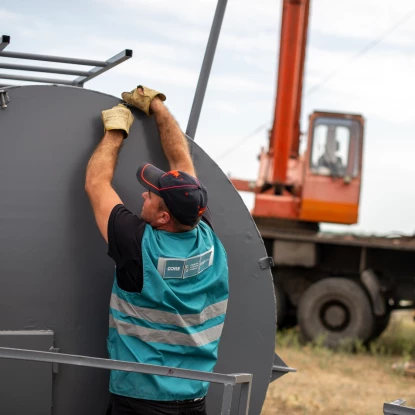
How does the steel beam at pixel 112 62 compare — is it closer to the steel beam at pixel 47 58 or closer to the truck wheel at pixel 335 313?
the steel beam at pixel 47 58

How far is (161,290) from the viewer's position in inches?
125

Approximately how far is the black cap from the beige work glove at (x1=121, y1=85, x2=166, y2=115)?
0.46 metres

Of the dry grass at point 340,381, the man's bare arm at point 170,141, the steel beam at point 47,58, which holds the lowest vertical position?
the dry grass at point 340,381

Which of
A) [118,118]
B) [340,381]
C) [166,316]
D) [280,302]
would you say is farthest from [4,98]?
[280,302]

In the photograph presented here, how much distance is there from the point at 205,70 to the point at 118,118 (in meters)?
0.60

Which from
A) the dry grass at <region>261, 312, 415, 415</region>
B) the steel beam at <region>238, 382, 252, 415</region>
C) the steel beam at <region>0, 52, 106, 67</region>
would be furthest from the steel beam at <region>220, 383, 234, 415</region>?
the dry grass at <region>261, 312, 415, 415</region>

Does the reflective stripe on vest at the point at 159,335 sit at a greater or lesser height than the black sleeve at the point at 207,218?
lesser

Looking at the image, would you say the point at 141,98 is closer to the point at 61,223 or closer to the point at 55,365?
the point at 61,223

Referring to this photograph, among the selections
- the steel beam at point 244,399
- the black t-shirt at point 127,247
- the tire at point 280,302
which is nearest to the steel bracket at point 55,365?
the black t-shirt at point 127,247

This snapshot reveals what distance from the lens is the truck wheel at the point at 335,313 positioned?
437 inches

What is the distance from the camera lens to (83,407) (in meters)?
3.60

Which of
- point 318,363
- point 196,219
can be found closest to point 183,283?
point 196,219

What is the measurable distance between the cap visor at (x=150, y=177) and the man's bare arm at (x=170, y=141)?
38cm

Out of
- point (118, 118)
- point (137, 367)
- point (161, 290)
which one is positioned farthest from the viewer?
point (118, 118)
